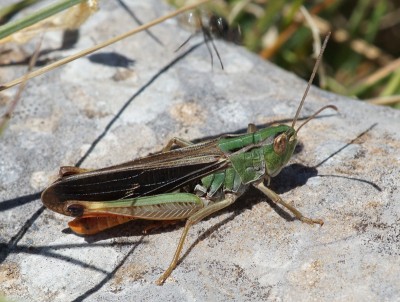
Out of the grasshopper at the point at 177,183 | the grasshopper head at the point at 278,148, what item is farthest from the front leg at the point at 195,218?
the grasshopper head at the point at 278,148

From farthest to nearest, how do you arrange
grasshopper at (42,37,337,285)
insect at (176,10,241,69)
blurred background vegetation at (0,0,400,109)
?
blurred background vegetation at (0,0,400,109) → insect at (176,10,241,69) → grasshopper at (42,37,337,285)

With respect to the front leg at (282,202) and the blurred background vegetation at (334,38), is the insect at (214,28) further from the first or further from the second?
the front leg at (282,202)

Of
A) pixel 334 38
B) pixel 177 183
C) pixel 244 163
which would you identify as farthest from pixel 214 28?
pixel 334 38

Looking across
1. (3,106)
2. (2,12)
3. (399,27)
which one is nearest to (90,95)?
(3,106)

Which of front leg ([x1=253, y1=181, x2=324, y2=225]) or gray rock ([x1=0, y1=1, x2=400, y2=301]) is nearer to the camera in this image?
gray rock ([x1=0, y1=1, x2=400, y2=301])

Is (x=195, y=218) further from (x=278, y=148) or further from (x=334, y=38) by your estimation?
(x=334, y=38)

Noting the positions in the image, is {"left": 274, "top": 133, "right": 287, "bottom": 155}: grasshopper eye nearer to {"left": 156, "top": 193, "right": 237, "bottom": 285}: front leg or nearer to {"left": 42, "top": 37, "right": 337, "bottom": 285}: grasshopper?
{"left": 42, "top": 37, "right": 337, "bottom": 285}: grasshopper

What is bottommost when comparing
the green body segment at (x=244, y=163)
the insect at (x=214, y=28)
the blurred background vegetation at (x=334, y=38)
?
the blurred background vegetation at (x=334, y=38)

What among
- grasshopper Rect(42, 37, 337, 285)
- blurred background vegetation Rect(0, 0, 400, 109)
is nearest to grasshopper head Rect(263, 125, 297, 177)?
grasshopper Rect(42, 37, 337, 285)
